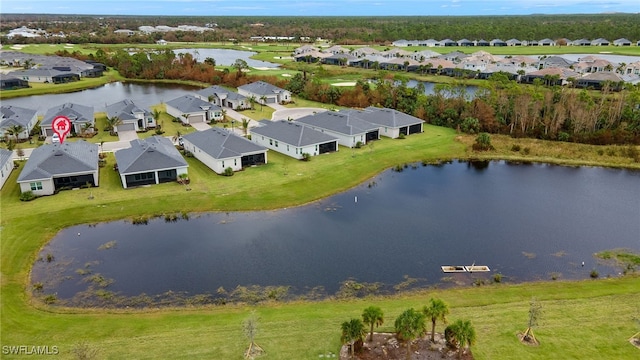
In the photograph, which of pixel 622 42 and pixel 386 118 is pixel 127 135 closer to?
pixel 386 118

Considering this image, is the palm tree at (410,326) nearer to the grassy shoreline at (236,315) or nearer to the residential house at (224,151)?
the grassy shoreline at (236,315)

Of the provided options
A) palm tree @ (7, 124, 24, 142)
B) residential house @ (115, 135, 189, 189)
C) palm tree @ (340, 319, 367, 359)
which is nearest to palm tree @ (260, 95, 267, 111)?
residential house @ (115, 135, 189, 189)

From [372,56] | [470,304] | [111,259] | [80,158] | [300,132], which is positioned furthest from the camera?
[372,56]

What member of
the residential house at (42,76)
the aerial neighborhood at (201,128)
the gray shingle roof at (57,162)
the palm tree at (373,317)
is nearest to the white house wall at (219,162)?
the aerial neighborhood at (201,128)

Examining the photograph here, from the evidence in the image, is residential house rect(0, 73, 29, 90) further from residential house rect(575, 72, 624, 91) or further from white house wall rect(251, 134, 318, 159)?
residential house rect(575, 72, 624, 91)

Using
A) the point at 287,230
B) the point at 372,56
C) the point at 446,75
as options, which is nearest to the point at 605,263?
the point at 287,230

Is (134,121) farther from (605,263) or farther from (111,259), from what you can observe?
(605,263)
